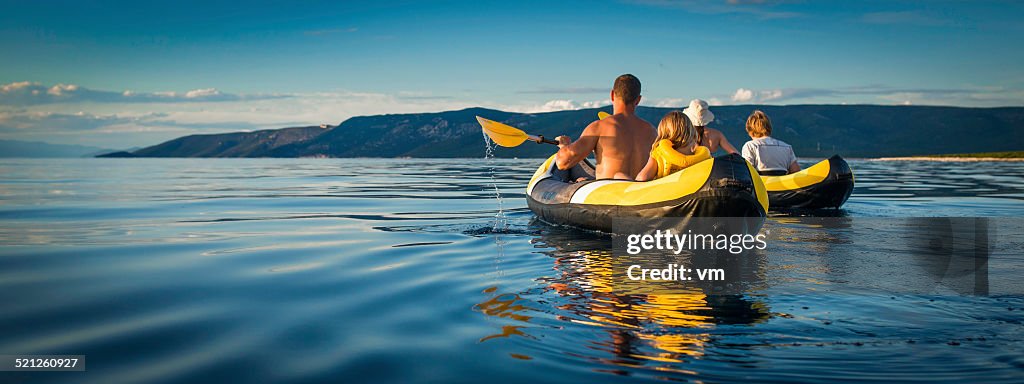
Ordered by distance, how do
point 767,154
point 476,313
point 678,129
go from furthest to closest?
point 767,154, point 678,129, point 476,313

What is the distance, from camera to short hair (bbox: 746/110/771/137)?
1339 centimetres

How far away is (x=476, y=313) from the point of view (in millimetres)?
4945

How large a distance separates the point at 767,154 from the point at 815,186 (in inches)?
42.8

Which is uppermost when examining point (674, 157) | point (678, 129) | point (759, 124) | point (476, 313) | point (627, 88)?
point (627, 88)

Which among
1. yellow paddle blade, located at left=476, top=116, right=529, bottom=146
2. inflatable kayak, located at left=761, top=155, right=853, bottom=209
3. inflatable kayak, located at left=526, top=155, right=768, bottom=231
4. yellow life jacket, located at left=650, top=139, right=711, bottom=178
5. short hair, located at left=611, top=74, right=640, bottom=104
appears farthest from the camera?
inflatable kayak, located at left=761, top=155, right=853, bottom=209

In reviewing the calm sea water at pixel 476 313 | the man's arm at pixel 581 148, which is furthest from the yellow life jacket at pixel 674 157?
the man's arm at pixel 581 148

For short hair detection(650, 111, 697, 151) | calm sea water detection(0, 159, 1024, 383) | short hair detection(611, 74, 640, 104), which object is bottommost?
calm sea water detection(0, 159, 1024, 383)

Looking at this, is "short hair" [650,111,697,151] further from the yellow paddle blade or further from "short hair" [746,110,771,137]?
"short hair" [746,110,771,137]

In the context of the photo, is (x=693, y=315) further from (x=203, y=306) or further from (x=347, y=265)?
(x=347, y=265)

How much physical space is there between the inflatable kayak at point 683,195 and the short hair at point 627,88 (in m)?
1.13

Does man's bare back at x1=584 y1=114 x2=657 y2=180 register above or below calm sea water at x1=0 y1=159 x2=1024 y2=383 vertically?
above

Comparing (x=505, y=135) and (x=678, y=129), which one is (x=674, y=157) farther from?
(x=505, y=135)

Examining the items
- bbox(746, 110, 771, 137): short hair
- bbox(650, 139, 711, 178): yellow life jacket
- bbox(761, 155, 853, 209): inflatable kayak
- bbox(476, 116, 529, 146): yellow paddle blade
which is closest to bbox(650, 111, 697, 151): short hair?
bbox(650, 139, 711, 178): yellow life jacket

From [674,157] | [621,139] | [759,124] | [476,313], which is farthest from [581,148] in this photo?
[759,124]
